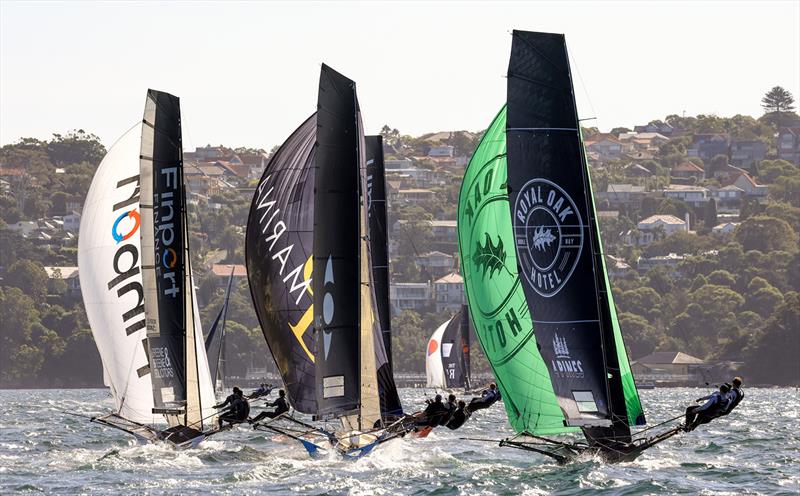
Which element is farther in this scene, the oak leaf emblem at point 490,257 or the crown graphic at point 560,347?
the oak leaf emblem at point 490,257

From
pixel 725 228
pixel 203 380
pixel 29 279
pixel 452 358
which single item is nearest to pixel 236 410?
pixel 203 380

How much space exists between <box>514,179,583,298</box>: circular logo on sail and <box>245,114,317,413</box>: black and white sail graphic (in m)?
6.28

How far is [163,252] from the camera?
31.3 metres

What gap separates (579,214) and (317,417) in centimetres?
661

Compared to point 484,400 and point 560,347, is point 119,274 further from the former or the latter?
point 560,347

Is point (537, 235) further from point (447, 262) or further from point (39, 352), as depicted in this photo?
point (447, 262)

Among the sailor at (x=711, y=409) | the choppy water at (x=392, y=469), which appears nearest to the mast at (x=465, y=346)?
A: the choppy water at (x=392, y=469)

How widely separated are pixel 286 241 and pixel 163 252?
2.42 meters

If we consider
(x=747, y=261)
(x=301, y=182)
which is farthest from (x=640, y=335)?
(x=301, y=182)

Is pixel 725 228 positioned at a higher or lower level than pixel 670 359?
higher

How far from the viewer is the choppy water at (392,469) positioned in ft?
86.0

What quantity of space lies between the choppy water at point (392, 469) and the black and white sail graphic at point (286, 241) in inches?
108

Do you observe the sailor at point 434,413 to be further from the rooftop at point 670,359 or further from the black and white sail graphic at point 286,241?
the rooftop at point 670,359

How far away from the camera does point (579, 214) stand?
26.3 m
